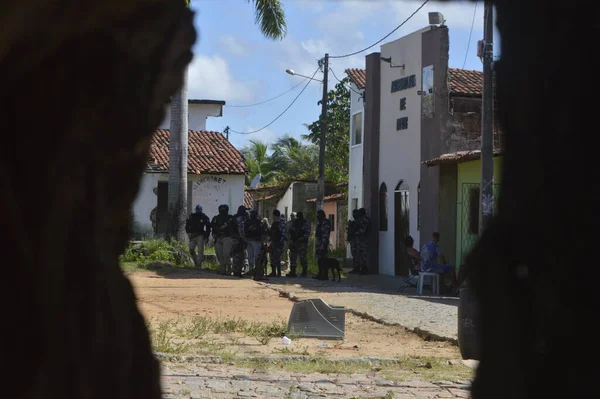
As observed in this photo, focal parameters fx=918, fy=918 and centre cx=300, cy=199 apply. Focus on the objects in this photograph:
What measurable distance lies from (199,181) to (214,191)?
29.4 inches

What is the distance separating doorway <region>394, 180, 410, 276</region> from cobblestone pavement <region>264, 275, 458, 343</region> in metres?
0.97

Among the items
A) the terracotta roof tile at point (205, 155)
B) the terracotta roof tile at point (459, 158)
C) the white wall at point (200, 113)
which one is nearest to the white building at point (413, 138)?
the terracotta roof tile at point (459, 158)

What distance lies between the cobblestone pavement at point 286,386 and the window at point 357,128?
22932mm

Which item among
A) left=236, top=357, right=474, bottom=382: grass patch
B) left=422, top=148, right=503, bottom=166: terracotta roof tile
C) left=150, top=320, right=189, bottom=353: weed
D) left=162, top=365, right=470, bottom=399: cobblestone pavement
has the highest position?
Answer: left=422, top=148, right=503, bottom=166: terracotta roof tile

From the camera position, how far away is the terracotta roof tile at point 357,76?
30.7 m

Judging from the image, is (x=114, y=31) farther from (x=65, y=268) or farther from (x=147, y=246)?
(x=147, y=246)

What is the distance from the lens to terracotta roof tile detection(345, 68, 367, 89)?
3074cm

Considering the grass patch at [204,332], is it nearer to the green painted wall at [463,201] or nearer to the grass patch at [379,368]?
the grass patch at [379,368]

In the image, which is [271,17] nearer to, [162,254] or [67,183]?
[162,254]

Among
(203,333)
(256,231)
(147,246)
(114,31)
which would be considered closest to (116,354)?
(114,31)

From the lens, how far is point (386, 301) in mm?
17016

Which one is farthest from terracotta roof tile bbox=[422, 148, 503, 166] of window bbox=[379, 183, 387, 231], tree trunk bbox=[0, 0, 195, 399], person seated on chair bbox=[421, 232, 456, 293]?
tree trunk bbox=[0, 0, 195, 399]

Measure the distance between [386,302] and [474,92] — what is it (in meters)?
8.94

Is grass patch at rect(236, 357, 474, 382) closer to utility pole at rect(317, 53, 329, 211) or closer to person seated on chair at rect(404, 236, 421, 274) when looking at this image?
person seated on chair at rect(404, 236, 421, 274)
